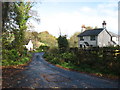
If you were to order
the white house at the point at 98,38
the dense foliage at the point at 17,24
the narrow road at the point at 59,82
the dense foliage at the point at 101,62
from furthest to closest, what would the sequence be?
1. the white house at the point at 98,38
2. the dense foliage at the point at 17,24
3. the dense foliage at the point at 101,62
4. the narrow road at the point at 59,82

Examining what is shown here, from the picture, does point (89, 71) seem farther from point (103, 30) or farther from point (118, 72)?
point (103, 30)

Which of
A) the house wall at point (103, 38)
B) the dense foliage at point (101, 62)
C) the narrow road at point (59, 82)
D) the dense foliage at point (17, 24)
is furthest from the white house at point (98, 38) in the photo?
the narrow road at point (59, 82)

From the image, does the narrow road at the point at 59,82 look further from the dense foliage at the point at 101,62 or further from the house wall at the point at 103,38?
the house wall at the point at 103,38

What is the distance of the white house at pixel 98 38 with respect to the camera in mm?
39531

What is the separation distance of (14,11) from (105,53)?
18.2 metres

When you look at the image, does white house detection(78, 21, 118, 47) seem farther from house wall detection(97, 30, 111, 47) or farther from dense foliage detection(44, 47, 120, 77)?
dense foliage detection(44, 47, 120, 77)

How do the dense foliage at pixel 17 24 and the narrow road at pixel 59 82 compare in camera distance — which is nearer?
the narrow road at pixel 59 82

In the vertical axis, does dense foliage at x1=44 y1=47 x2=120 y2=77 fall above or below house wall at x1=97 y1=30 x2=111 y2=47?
below

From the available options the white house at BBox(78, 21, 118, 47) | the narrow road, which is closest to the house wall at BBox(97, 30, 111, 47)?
the white house at BBox(78, 21, 118, 47)

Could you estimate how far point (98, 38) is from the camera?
129 ft

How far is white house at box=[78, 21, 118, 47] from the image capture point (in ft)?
130

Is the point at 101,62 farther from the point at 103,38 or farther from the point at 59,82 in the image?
the point at 103,38

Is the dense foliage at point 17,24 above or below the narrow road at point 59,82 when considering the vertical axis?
above

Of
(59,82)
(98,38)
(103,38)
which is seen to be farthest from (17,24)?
(103,38)
